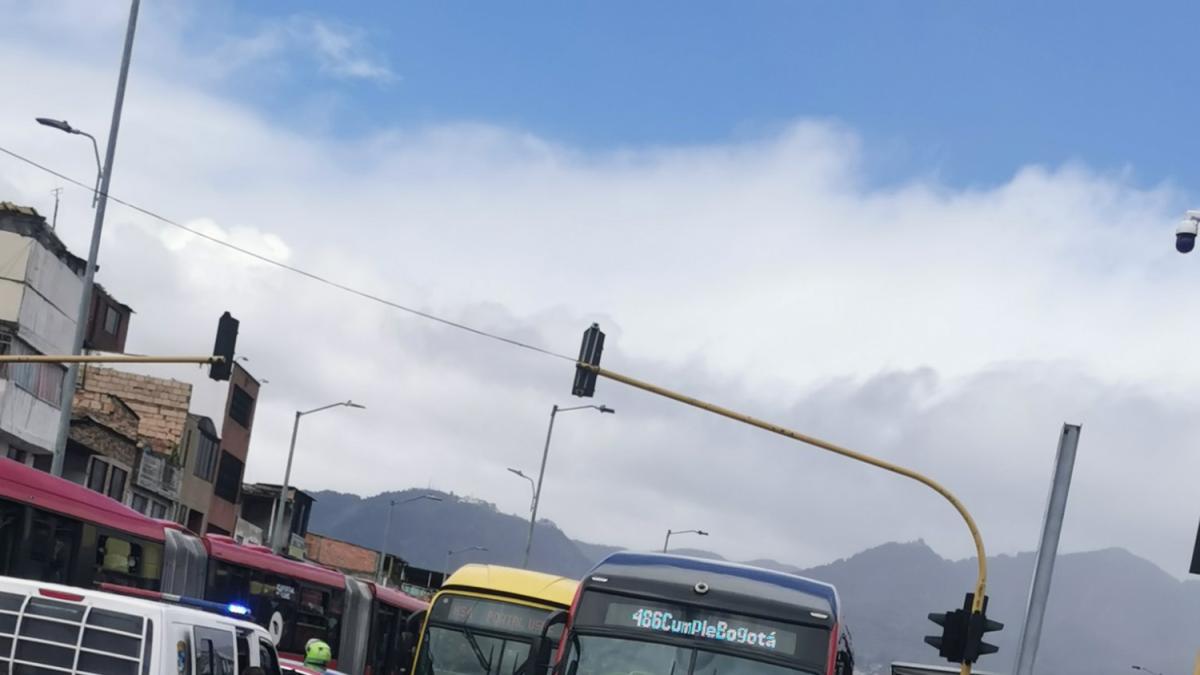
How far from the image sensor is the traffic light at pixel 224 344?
1069 inches

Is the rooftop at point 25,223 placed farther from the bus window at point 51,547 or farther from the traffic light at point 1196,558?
the traffic light at point 1196,558

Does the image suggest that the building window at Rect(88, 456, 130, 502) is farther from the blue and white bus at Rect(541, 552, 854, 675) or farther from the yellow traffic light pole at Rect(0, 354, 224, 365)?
the blue and white bus at Rect(541, 552, 854, 675)

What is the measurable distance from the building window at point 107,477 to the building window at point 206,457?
1168cm

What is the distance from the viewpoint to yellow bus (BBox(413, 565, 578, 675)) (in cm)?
2362

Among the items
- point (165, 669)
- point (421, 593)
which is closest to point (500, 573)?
point (165, 669)

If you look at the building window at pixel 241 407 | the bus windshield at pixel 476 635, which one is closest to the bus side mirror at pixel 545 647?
the bus windshield at pixel 476 635

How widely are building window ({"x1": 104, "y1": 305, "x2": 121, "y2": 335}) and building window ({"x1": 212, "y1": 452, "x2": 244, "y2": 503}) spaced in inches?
307

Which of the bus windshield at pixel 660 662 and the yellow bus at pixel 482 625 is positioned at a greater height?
the bus windshield at pixel 660 662

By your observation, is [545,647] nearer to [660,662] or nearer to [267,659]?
[660,662]

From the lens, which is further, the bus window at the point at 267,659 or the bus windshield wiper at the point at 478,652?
the bus windshield wiper at the point at 478,652

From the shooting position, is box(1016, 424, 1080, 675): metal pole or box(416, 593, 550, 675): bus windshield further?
box(416, 593, 550, 675): bus windshield

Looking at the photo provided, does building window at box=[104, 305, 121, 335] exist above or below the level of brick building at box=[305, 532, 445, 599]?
above

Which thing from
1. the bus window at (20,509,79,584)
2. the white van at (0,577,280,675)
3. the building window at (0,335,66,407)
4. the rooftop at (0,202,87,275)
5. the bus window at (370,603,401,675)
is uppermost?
the rooftop at (0,202,87,275)

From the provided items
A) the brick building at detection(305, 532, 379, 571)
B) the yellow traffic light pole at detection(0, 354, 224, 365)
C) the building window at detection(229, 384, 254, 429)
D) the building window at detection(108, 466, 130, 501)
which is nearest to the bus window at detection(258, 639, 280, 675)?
the yellow traffic light pole at detection(0, 354, 224, 365)
